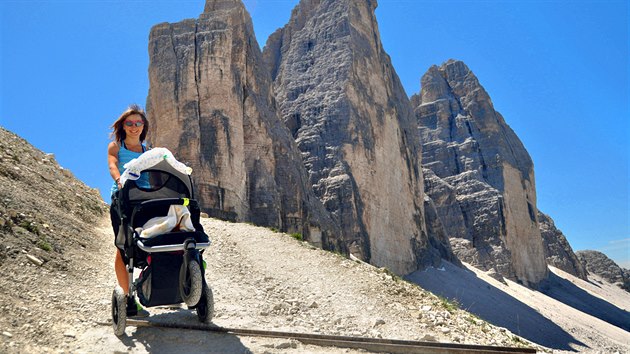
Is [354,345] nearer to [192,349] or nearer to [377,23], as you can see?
[192,349]

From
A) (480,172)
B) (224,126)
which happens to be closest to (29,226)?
(224,126)

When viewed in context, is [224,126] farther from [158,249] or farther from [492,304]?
[492,304]

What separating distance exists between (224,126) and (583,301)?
56.1m

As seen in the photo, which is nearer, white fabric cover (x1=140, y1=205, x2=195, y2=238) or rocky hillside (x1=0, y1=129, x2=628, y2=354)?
white fabric cover (x1=140, y1=205, x2=195, y2=238)

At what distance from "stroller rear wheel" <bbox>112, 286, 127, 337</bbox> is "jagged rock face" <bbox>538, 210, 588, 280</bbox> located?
287ft

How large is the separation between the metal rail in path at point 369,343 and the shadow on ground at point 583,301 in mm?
61263

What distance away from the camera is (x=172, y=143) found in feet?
90.6

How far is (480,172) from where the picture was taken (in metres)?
72.5

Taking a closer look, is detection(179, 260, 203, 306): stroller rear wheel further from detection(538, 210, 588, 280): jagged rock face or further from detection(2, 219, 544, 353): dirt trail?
detection(538, 210, 588, 280): jagged rock face

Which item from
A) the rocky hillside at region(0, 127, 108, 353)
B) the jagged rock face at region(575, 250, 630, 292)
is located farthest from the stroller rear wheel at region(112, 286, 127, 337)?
the jagged rock face at region(575, 250, 630, 292)

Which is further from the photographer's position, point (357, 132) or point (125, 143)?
point (357, 132)

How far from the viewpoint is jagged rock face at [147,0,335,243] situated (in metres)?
26.9

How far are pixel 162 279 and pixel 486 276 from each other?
2080 inches

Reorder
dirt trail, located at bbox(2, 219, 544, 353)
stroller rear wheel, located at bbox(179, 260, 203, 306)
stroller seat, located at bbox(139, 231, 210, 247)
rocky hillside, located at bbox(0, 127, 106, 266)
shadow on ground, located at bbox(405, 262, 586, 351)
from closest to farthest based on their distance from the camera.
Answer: stroller rear wheel, located at bbox(179, 260, 203, 306), stroller seat, located at bbox(139, 231, 210, 247), dirt trail, located at bbox(2, 219, 544, 353), rocky hillside, located at bbox(0, 127, 106, 266), shadow on ground, located at bbox(405, 262, 586, 351)
